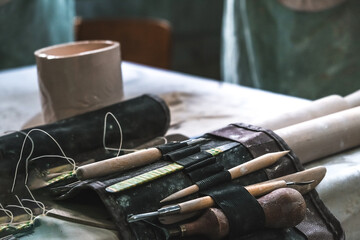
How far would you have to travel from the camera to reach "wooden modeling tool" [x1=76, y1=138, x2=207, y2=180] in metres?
0.67

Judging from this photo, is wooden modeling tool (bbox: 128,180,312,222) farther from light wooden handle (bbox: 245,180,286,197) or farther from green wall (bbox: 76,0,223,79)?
green wall (bbox: 76,0,223,79)

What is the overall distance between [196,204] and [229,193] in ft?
0.17

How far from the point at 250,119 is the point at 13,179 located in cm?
49

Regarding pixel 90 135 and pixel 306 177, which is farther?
pixel 90 135

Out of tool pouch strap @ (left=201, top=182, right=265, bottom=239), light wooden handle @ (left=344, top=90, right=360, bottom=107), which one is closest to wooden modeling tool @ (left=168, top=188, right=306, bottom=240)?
tool pouch strap @ (left=201, top=182, right=265, bottom=239)

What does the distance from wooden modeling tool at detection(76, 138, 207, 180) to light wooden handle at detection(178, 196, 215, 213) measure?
125 millimetres

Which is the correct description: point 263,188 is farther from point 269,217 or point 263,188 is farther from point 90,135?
point 90,135

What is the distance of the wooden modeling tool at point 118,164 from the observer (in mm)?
670

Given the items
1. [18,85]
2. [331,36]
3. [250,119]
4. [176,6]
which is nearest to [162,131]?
[250,119]

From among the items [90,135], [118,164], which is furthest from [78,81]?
[118,164]

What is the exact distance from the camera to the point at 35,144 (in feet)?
2.52

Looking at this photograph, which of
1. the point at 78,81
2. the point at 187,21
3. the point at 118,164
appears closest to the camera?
the point at 118,164

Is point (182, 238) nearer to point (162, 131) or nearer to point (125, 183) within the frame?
point (125, 183)

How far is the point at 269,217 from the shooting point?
62cm
